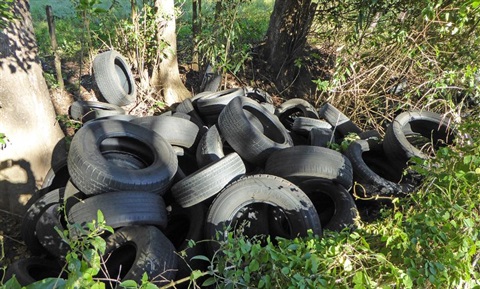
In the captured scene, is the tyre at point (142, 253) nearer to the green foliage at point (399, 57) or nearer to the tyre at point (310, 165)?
the tyre at point (310, 165)

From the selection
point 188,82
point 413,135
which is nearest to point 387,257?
point 413,135

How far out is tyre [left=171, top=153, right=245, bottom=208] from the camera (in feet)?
10.2

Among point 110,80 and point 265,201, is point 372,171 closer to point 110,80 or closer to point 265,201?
point 265,201

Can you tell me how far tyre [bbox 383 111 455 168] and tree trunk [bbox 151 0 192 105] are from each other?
3.32m

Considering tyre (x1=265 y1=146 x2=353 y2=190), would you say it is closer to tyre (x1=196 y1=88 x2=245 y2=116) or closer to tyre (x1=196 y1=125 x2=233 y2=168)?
tyre (x1=196 y1=125 x2=233 y2=168)

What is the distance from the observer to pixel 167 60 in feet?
18.0

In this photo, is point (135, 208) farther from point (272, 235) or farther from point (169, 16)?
point (169, 16)

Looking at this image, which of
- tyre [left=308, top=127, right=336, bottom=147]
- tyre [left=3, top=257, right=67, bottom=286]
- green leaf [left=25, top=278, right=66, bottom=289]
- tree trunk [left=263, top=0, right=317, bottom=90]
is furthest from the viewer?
tree trunk [left=263, top=0, right=317, bottom=90]

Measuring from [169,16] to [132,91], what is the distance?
48.6 inches

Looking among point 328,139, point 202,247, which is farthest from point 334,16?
point 202,247

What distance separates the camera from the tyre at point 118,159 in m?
2.92

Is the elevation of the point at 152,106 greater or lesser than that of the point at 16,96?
lesser

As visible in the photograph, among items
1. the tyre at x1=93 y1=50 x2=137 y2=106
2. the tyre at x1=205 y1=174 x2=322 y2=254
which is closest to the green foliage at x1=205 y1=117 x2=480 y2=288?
the tyre at x1=205 y1=174 x2=322 y2=254

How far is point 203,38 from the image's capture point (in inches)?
217
